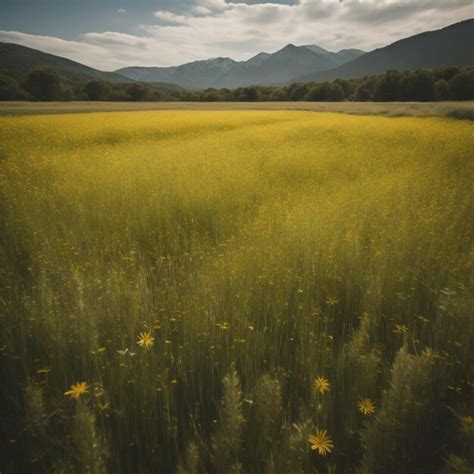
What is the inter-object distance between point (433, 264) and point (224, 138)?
12619mm

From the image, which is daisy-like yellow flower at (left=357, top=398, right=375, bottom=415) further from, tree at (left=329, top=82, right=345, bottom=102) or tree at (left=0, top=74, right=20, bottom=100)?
tree at (left=329, top=82, right=345, bottom=102)

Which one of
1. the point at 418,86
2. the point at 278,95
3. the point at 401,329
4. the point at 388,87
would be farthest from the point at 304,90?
the point at 401,329

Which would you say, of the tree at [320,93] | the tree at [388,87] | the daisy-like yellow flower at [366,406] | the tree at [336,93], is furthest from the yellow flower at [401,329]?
the tree at [336,93]

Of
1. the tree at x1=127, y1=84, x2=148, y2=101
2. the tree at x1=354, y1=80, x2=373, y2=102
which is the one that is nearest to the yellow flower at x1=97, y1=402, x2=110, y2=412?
the tree at x1=354, y1=80, x2=373, y2=102

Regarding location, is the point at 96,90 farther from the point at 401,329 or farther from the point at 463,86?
the point at 401,329

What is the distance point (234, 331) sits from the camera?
260 cm

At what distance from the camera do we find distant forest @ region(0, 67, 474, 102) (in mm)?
48438

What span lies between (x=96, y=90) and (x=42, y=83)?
12.2 meters

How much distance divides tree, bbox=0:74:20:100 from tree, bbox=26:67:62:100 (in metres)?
4.77

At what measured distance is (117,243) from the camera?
4.74 metres

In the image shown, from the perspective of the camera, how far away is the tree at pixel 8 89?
45.1m

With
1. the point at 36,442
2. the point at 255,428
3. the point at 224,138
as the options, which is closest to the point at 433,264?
the point at 255,428

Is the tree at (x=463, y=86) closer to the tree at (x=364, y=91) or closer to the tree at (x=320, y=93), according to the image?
the tree at (x=364, y=91)

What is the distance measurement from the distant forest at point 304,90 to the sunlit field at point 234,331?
2194 inches
